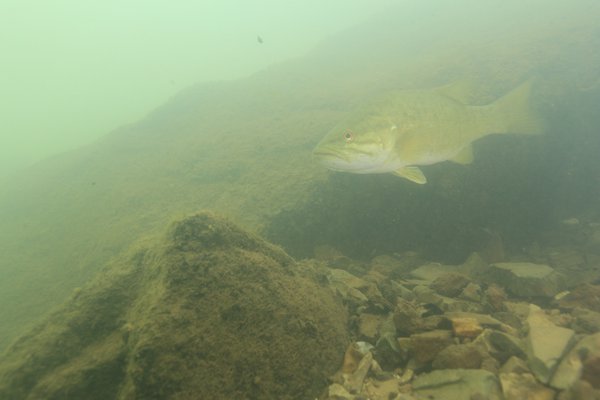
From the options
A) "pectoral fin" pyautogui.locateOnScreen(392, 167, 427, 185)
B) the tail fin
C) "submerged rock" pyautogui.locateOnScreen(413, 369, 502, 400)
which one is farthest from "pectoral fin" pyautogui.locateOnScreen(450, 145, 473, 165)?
"submerged rock" pyautogui.locateOnScreen(413, 369, 502, 400)

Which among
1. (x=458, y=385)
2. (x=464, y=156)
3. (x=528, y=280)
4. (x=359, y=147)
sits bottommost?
(x=528, y=280)

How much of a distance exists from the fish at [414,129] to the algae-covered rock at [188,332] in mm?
1643

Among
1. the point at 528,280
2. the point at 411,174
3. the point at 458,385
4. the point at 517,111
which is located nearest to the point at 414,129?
the point at 411,174

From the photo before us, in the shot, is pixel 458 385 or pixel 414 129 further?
pixel 414 129

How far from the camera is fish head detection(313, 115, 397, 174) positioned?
4070 millimetres

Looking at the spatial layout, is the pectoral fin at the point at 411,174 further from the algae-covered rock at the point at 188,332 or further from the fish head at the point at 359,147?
the algae-covered rock at the point at 188,332

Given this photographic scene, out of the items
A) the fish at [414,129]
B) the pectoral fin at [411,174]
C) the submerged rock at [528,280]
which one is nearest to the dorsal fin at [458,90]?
the fish at [414,129]

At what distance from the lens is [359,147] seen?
13.3 feet

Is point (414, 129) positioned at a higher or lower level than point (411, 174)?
higher

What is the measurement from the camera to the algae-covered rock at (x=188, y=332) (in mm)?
2328

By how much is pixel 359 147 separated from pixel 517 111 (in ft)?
9.22

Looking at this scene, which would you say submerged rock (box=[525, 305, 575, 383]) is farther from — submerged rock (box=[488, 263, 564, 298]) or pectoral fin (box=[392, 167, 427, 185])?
pectoral fin (box=[392, 167, 427, 185])

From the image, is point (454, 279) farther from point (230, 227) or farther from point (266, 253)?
point (230, 227)

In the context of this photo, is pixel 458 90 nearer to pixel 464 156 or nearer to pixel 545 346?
pixel 464 156
